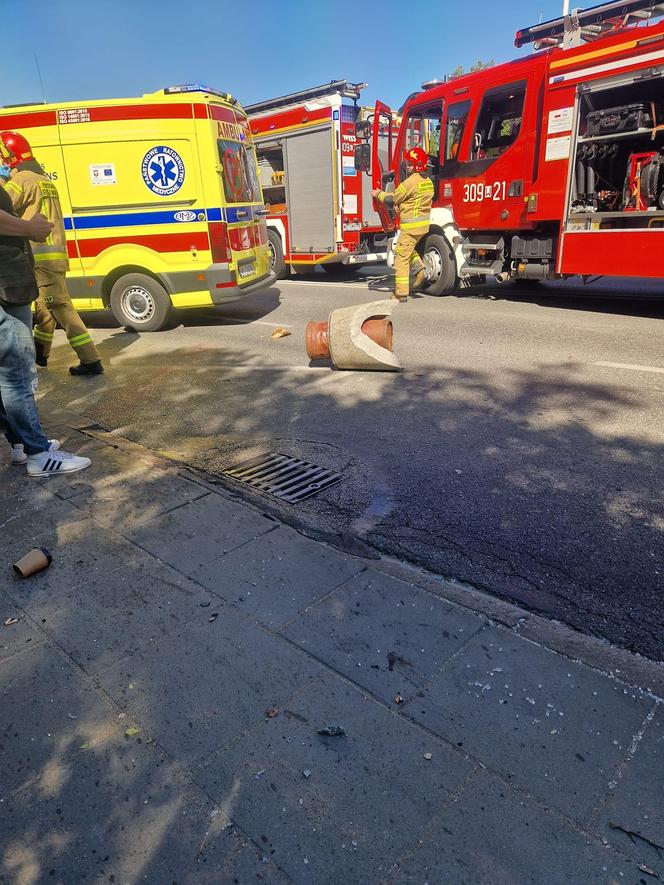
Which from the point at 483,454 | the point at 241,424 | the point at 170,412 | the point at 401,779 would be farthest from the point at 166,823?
the point at 170,412

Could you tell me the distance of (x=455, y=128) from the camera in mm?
9906

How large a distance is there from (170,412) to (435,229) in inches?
269

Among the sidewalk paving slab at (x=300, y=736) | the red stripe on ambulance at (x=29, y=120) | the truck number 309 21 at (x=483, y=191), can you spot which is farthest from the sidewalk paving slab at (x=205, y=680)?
the truck number 309 21 at (x=483, y=191)

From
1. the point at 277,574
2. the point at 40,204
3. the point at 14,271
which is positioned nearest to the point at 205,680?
the point at 277,574

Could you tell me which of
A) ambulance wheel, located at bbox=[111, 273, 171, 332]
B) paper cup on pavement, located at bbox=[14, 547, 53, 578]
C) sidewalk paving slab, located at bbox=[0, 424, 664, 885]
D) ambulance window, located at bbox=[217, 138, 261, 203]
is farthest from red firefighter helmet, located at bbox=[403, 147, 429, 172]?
paper cup on pavement, located at bbox=[14, 547, 53, 578]

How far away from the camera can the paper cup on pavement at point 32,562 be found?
2.90 m

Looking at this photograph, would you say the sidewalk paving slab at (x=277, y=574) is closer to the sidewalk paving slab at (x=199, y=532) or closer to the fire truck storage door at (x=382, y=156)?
the sidewalk paving slab at (x=199, y=532)

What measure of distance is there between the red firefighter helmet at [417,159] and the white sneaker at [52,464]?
→ 8142 mm

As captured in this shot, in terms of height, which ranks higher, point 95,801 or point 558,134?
point 558,134

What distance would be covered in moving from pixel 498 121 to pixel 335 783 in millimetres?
9807

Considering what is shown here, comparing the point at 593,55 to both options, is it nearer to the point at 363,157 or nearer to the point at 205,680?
the point at 363,157

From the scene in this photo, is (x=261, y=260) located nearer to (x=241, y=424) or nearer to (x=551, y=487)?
(x=241, y=424)

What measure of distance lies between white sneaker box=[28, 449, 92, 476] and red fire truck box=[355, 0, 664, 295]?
6913 mm

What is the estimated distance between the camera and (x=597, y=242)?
810 centimetres
